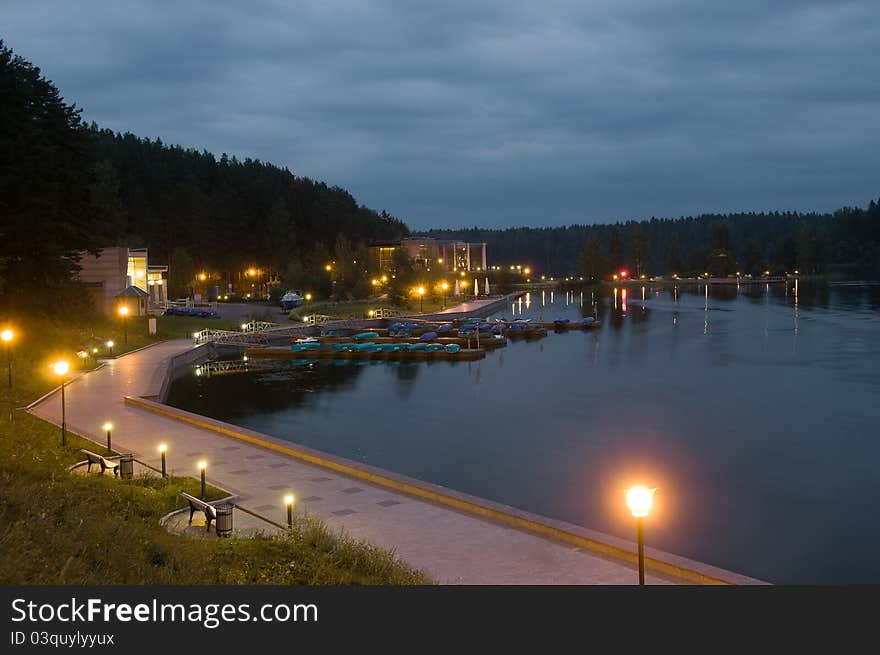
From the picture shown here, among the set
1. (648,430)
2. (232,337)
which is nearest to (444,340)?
(232,337)

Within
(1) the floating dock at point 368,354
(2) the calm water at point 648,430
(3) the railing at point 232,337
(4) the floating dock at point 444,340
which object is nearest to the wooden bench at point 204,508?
(2) the calm water at point 648,430

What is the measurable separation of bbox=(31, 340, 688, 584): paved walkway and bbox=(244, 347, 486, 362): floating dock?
29.2 m

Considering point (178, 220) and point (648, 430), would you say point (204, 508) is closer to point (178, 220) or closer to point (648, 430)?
point (648, 430)

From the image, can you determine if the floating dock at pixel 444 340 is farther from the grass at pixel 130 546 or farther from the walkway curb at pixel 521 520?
the grass at pixel 130 546

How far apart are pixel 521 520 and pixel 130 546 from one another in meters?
6.71

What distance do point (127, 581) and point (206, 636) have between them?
2.74m

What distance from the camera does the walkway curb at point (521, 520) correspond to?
12.1 m

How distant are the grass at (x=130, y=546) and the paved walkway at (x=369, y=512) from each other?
0.95 meters

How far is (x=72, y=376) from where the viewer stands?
35.2m

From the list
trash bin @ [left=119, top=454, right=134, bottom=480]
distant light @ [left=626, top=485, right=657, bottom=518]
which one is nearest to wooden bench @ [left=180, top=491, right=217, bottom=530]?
trash bin @ [left=119, top=454, right=134, bottom=480]

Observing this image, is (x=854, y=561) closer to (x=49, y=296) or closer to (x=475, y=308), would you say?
(x=49, y=296)

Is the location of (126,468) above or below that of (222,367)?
above

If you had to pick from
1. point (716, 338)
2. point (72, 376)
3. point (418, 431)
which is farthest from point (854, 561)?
point (716, 338)

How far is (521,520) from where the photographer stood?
14375 mm
